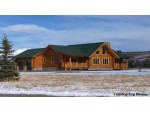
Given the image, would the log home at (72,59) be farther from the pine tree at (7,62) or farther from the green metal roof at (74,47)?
the pine tree at (7,62)

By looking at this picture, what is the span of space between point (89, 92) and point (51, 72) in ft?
17.7

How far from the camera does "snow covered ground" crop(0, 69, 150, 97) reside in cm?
1511

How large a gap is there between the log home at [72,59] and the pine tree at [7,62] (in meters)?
0.35

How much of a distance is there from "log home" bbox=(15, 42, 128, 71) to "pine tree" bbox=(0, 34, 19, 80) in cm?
35

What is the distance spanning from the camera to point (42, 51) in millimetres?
17844

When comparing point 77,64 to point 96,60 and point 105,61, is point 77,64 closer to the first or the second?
point 96,60

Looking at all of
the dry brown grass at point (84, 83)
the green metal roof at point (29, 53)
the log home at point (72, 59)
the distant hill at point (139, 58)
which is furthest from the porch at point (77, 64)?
the green metal roof at point (29, 53)

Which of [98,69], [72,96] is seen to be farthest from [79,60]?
[72,96]

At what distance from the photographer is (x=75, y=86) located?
55.5ft

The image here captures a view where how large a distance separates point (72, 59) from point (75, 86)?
9.60 metres

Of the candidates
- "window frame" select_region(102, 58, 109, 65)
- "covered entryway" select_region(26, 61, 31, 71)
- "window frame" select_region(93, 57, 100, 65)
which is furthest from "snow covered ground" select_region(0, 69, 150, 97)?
"window frame" select_region(93, 57, 100, 65)

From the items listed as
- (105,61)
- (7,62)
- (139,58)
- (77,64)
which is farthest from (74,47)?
(77,64)
